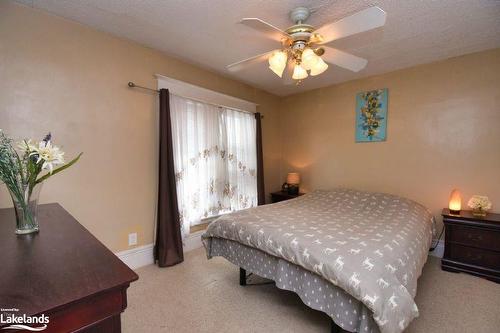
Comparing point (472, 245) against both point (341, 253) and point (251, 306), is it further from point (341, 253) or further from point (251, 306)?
point (251, 306)

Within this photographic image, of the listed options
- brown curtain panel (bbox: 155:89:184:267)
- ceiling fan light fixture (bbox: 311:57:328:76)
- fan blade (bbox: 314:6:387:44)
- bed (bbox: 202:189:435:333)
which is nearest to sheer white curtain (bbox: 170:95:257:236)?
brown curtain panel (bbox: 155:89:184:267)

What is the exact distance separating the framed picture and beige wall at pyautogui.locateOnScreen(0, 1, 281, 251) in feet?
7.88

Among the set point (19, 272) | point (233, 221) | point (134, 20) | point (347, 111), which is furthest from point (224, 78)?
point (19, 272)

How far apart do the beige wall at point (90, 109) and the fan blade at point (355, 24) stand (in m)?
1.86

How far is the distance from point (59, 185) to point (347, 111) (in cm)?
353

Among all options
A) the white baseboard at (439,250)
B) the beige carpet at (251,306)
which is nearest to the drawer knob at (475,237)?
the beige carpet at (251,306)

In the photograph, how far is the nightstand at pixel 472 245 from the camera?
2.26 m

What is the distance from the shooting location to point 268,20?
196 centimetres

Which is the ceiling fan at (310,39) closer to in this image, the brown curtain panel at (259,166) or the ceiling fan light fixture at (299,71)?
the ceiling fan light fixture at (299,71)

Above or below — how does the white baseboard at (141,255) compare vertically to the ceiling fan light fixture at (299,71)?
below

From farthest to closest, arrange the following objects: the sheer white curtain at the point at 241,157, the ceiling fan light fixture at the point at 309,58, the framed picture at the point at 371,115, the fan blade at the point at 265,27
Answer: the sheer white curtain at the point at 241,157
the framed picture at the point at 371,115
the ceiling fan light fixture at the point at 309,58
the fan blade at the point at 265,27

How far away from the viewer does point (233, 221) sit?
6.93 ft

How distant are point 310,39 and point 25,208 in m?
1.94

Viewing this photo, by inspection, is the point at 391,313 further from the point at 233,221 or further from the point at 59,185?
the point at 59,185
